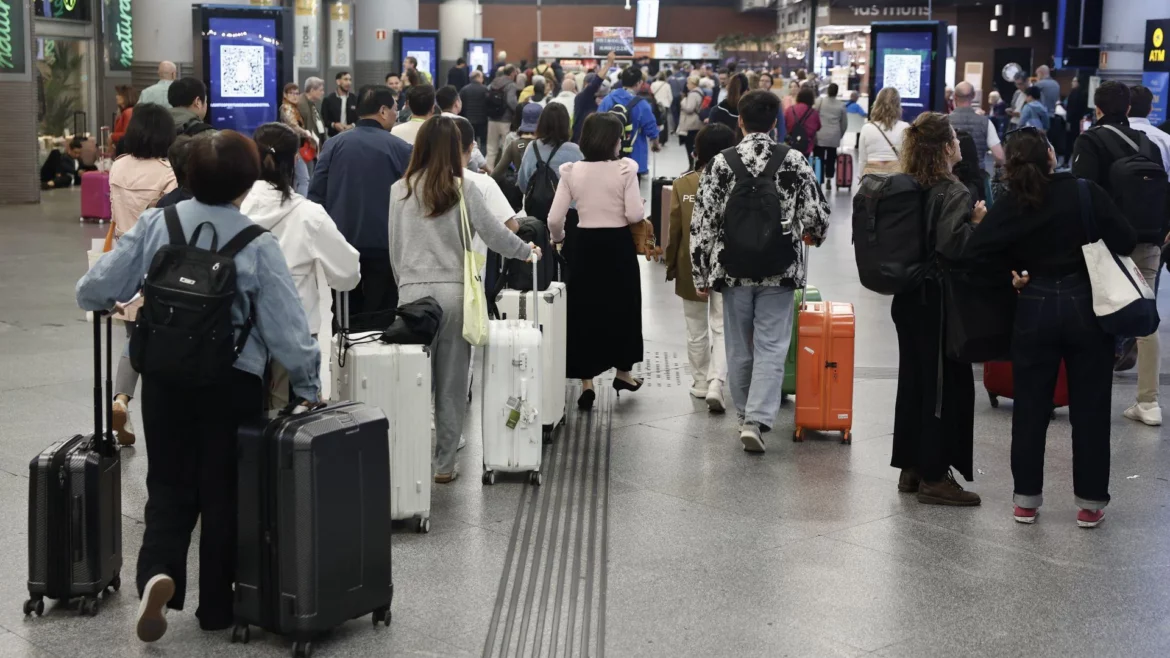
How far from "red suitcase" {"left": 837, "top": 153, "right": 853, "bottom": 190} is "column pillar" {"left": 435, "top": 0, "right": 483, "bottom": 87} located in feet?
66.5

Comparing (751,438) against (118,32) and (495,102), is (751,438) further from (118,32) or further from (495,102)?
(118,32)

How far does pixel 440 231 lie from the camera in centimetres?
551

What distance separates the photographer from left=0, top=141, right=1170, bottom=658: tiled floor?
416 cm

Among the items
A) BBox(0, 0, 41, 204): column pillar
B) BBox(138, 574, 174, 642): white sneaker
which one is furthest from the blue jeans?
BBox(0, 0, 41, 204): column pillar

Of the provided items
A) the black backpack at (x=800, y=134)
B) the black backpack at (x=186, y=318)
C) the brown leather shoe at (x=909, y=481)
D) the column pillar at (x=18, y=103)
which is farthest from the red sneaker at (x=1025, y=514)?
the column pillar at (x=18, y=103)

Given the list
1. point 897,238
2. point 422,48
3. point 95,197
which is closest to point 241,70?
point 95,197

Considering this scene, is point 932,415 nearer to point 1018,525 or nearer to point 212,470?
point 1018,525

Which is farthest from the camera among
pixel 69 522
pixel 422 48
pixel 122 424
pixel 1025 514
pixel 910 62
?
pixel 422 48

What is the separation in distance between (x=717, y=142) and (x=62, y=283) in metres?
6.42

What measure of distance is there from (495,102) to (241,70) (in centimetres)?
722

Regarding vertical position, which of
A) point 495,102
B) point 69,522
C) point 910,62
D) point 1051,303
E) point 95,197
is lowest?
point 69,522

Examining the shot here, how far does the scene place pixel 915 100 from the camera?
56.1 ft

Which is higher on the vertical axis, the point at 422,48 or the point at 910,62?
the point at 422,48

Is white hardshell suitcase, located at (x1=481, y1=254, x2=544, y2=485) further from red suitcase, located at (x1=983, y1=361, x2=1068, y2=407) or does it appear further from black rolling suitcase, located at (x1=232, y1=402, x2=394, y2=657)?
red suitcase, located at (x1=983, y1=361, x2=1068, y2=407)
